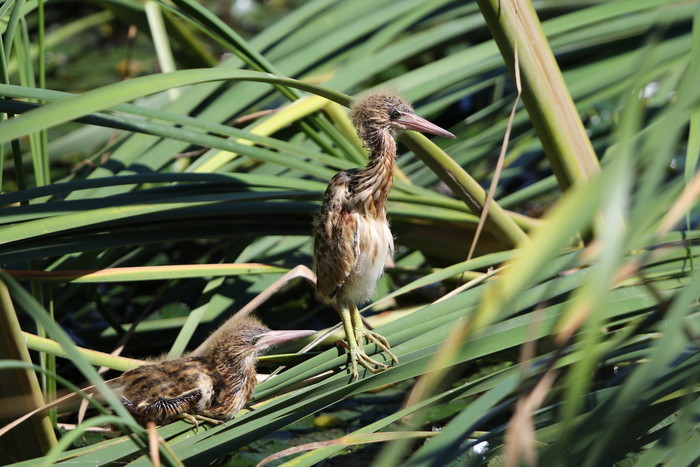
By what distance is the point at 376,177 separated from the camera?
107 inches

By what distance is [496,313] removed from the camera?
4.34 feet

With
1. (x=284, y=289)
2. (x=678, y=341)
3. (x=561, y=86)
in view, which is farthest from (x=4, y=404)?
(x=561, y=86)

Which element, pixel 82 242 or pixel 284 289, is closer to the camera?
pixel 82 242

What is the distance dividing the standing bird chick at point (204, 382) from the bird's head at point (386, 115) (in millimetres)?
747

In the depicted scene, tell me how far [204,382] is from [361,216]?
2.60ft

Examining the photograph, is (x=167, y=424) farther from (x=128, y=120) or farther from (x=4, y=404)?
(x=128, y=120)

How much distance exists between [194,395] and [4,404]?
594mm

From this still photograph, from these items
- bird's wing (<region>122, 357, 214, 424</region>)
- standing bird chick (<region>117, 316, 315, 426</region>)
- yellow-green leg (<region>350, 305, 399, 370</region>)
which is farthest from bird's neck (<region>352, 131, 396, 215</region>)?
bird's wing (<region>122, 357, 214, 424</region>)

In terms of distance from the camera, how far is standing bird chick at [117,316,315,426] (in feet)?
8.75

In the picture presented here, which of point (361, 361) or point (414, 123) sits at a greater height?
point (414, 123)

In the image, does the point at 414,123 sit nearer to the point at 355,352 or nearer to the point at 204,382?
the point at 355,352

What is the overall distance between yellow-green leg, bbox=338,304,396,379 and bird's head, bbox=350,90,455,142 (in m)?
0.65

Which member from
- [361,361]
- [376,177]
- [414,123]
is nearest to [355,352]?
[361,361]

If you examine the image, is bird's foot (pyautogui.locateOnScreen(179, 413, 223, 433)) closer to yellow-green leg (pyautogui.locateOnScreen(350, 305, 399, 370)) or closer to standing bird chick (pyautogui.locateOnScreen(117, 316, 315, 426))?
standing bird chick (pyautogui.locateOnScreen(117, 316, 315, 426))
